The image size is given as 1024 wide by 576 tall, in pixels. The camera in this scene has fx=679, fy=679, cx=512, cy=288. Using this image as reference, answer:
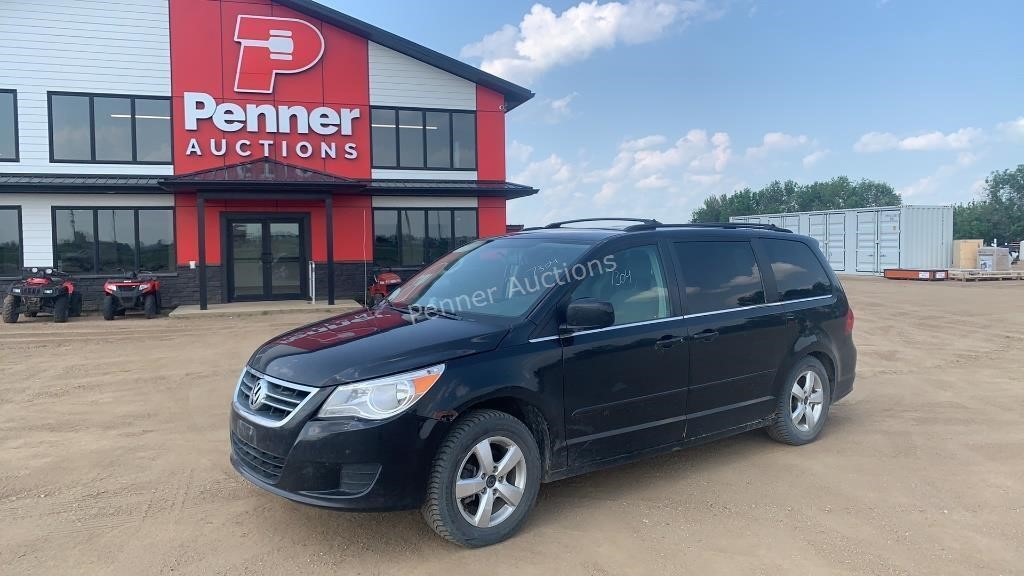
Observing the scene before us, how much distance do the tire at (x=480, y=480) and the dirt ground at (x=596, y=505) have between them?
138mm

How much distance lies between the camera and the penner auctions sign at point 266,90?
1722cm

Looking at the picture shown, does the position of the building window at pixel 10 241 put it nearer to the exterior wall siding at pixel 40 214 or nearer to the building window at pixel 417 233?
the exterior wall siding at pixel 40 214

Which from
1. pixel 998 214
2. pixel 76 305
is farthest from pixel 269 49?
pixel 998 214

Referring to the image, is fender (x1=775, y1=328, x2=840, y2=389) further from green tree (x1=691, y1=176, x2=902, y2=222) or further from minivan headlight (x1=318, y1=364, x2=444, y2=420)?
green tree (x1=691, y1=176, x2=902, y2=222)

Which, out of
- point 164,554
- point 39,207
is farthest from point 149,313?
point 164,554

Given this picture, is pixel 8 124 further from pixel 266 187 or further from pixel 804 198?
pixel 804 198

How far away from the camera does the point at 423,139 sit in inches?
759

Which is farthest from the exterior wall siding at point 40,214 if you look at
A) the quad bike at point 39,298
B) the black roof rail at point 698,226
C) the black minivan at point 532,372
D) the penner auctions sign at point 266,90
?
the black roof rail at point 698,226

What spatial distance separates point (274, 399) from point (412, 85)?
54.8 ft

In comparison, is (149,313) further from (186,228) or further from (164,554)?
(164,554)

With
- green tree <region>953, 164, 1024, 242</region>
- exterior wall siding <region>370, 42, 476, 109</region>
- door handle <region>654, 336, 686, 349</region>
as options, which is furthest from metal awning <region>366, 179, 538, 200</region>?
green tree <region>953, 164, 1024, 242</region>

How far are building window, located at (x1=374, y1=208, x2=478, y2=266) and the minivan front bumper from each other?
1538 centimetres

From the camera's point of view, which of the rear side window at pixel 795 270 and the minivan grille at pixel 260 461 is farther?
the rear side window at pixel 795 270

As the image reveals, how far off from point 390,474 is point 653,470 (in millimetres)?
2284
